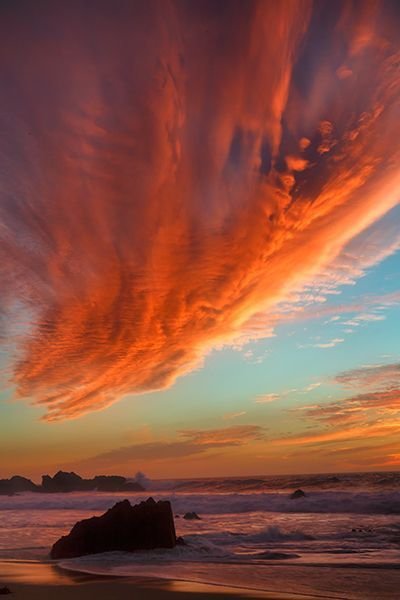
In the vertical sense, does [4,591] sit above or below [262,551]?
above

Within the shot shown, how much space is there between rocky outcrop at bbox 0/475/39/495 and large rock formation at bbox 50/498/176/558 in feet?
367

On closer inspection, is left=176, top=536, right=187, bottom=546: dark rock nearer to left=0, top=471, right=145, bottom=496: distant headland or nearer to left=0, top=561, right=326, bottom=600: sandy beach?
left=0, top=561, right=326, bottom=600: sandy beach

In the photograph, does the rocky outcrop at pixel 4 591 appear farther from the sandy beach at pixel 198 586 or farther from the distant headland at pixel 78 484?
the distant headland at pixel 78 484

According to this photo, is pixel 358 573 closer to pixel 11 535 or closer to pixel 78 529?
pixel 78 529

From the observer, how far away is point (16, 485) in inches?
5012

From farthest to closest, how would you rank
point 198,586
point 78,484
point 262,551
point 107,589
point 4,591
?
point 78,484
point 262,551
point 198,586
point 107,589
point 4,591

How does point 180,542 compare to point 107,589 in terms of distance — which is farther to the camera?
point 180,542

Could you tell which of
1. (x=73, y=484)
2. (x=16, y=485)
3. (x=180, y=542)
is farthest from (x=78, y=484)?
(x=180, y=542)

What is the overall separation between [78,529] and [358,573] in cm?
1027

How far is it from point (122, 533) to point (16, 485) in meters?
121

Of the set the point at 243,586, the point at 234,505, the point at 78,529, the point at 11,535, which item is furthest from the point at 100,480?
the point at 243,586

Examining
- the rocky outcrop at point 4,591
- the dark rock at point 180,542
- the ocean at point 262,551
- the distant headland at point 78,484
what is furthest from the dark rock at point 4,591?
the distant headland at point 78,484

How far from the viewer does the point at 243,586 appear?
1315 cm

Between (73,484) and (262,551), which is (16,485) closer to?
(73,484)
